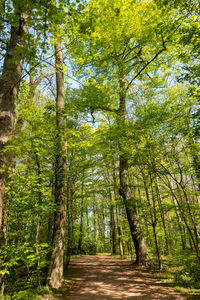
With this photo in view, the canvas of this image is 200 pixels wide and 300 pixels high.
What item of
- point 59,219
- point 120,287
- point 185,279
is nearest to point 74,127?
point 59,219

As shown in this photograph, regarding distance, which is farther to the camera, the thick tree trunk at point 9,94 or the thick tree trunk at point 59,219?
the thick tree trunk at point 59,219

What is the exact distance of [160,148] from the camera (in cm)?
704

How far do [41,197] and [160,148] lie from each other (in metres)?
4.86

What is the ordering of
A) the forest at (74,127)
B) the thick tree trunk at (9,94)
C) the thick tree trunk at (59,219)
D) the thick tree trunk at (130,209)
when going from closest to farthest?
the thick tree trunk at (9,94) → the forest at (74,127) → the thick tree trunk at (59,219) → the thick tree trunk at (130,209)

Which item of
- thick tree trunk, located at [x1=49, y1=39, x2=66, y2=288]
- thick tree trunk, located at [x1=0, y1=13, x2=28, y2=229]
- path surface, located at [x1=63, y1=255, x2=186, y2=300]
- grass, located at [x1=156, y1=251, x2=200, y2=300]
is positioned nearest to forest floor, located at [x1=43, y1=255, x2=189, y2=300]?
path surface, located at [x1=63, y1=255, x2=186, y2=300]

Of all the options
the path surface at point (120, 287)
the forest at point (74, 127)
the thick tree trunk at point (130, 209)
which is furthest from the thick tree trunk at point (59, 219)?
the thick tree trunk at point (130, 209)

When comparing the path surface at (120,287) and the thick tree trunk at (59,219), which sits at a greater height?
the thick tree trunk at (59,219)

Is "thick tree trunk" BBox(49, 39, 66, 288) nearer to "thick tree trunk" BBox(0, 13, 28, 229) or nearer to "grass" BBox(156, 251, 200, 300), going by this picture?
"thick tree trunk" BBox(0, 13, 28, 229)

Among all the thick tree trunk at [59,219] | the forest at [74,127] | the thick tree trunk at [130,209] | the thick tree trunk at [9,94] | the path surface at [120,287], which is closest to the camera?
the thick tree trunk at [9,94]

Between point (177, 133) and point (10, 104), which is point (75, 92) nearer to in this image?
point (177, 133)

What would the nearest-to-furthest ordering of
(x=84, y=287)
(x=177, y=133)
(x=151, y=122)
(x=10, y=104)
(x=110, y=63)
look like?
1. (x=10, y=104)
2. (x=84, y=287)
3. (x=177, y=133)
4. (x=151, y=122)
5. (x=110, y=63)

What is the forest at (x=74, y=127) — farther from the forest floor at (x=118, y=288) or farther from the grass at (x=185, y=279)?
the forest floor at (x=118, y=288)

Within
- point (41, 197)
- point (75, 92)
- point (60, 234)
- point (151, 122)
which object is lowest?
point (60, 234)

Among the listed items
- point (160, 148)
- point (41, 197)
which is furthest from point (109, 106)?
point (41, 197)
